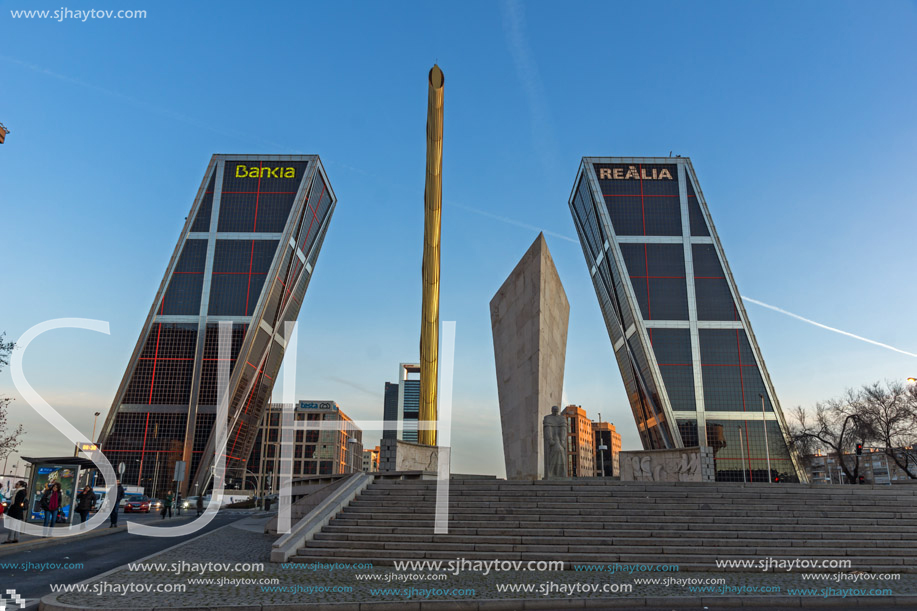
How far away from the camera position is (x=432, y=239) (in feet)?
114

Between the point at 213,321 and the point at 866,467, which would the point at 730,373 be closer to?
the point at 866,467

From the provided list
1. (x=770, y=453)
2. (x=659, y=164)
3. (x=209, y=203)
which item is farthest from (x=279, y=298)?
(x=770, y=453)

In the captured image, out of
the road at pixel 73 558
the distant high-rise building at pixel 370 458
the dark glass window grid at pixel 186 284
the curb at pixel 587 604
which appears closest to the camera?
the curb at pixel 587 604

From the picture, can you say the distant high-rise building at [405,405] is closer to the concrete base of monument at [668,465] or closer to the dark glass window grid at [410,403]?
the dark glass window grid at [410,403]

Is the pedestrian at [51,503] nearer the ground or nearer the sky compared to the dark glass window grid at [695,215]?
nearer the ground

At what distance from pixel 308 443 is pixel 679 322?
74960mm

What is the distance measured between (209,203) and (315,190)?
38.0 feet

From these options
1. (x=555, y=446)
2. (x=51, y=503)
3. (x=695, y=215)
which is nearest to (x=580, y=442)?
(x=695, y=215)

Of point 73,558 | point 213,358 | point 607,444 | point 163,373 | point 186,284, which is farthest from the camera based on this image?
point 607,444

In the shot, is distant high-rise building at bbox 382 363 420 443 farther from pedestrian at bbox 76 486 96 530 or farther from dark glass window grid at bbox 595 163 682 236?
pedestrian at bbox 76 486 96 530

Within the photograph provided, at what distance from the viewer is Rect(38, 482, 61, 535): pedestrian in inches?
653

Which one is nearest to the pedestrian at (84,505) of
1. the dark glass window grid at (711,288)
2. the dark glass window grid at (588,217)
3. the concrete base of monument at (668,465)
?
the concrete base of monument at (668,465)

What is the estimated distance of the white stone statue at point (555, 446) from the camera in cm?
1947

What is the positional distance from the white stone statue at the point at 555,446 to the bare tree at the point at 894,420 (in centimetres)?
3217
